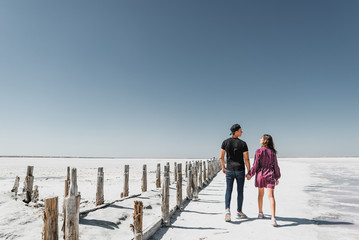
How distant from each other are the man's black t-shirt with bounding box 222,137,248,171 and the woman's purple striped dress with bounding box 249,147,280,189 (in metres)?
0.31

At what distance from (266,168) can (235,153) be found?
77cm

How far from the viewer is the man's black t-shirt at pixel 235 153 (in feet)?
18.0

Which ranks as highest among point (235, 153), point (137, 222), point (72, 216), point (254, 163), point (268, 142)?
point (268, 142)

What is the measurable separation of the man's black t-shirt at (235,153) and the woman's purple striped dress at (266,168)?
31 cm

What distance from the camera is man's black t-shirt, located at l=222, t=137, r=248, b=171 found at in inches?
216

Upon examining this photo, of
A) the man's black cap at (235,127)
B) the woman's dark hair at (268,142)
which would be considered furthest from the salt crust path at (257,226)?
the man's black cap at (235,127)

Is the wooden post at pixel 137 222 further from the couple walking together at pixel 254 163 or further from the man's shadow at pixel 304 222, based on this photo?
the man's shadow at pixel 304 222

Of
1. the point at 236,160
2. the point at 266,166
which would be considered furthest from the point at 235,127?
the point at 266,166

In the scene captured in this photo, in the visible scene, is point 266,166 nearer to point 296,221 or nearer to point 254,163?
point 254,163

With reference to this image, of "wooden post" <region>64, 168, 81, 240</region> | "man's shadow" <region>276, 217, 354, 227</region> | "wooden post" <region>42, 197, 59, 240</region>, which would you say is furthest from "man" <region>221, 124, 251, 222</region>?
"wooden post" <region>42, 197, 59, 240</region>

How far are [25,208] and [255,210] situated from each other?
6.69 meters

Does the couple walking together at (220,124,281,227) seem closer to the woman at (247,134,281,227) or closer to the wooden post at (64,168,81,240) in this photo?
the woman at (247,134,281,227)

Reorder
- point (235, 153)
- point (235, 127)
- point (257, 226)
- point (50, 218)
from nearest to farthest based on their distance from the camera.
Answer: point (50, 218)
point (257, 226)
point (235, 153)
point (235, 127)

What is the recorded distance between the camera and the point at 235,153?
217 inches
